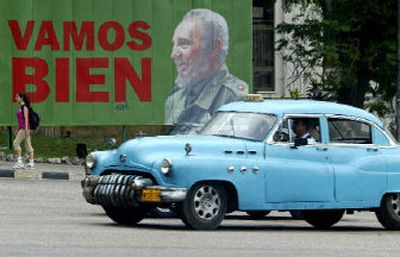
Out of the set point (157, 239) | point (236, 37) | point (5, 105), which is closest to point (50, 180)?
point (5, 105)

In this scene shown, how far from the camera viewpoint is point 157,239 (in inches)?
677

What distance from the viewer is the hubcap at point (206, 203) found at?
61.7ft

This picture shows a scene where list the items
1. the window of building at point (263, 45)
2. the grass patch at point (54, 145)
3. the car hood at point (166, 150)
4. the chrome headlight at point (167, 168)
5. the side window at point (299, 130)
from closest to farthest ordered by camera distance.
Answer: the chrome headlight at point (167, 168)
the car hood at point (166, 150)
the side window at point (299, 130)
the grass patch at point (54, 145)
the window of building at point (263, 45)

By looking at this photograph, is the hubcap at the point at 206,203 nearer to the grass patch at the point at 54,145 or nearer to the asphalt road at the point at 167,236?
the asphalt road at the point at 167,236

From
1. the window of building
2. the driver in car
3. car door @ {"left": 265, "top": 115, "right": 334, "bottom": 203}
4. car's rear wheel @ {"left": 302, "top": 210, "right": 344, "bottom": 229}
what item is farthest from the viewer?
the window of building

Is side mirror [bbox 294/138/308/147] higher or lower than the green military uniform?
lower

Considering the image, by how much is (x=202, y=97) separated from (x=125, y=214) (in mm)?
19176

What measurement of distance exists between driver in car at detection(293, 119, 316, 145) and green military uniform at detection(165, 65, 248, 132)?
18248mm

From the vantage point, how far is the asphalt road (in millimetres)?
15639

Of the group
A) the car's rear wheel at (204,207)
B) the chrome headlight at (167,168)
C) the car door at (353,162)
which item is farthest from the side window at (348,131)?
the chrome headlight at (167,168)

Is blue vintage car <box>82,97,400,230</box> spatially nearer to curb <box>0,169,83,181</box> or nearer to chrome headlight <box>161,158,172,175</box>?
chrome headlight <box>161,158,172,175</box>

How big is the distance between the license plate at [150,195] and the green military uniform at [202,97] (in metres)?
19.9

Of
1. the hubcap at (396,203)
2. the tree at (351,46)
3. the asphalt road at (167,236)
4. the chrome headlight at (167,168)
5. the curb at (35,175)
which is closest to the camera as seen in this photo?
the asphalt road at (167,236)

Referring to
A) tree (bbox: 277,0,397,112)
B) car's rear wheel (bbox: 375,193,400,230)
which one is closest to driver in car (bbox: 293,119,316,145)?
car's rear wheel (bbox: 375,193,400,230)
